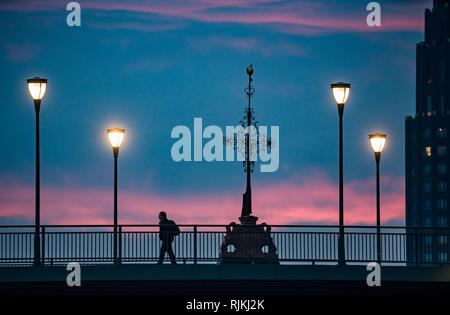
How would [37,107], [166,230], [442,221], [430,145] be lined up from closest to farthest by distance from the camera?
[37,107]
[166,230]
[442,221]
[430,145]

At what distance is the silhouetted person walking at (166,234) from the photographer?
32.7m

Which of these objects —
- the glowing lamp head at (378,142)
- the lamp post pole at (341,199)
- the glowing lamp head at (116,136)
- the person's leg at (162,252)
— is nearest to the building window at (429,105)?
the glowing lamp head at (378,142)

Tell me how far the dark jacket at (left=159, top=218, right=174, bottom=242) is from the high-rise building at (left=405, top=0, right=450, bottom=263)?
511 ft

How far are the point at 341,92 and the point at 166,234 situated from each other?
23.5ft

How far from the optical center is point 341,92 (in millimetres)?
35031

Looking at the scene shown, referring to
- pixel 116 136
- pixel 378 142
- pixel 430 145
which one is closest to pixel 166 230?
pixel 116 136

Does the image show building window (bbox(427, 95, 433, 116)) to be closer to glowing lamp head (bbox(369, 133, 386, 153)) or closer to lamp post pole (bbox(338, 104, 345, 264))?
glowing lamp head (bbox(369, 133, 386, 153))

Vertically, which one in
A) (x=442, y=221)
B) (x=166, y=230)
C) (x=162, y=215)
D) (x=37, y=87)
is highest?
(x=442, y=221)

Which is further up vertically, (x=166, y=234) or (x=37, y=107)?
(x=37, y=107)

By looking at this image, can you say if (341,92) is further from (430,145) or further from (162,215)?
(430,145)

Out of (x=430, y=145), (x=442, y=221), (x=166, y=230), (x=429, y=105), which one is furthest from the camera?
(x=429, y=105)

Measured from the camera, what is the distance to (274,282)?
1316 inches
